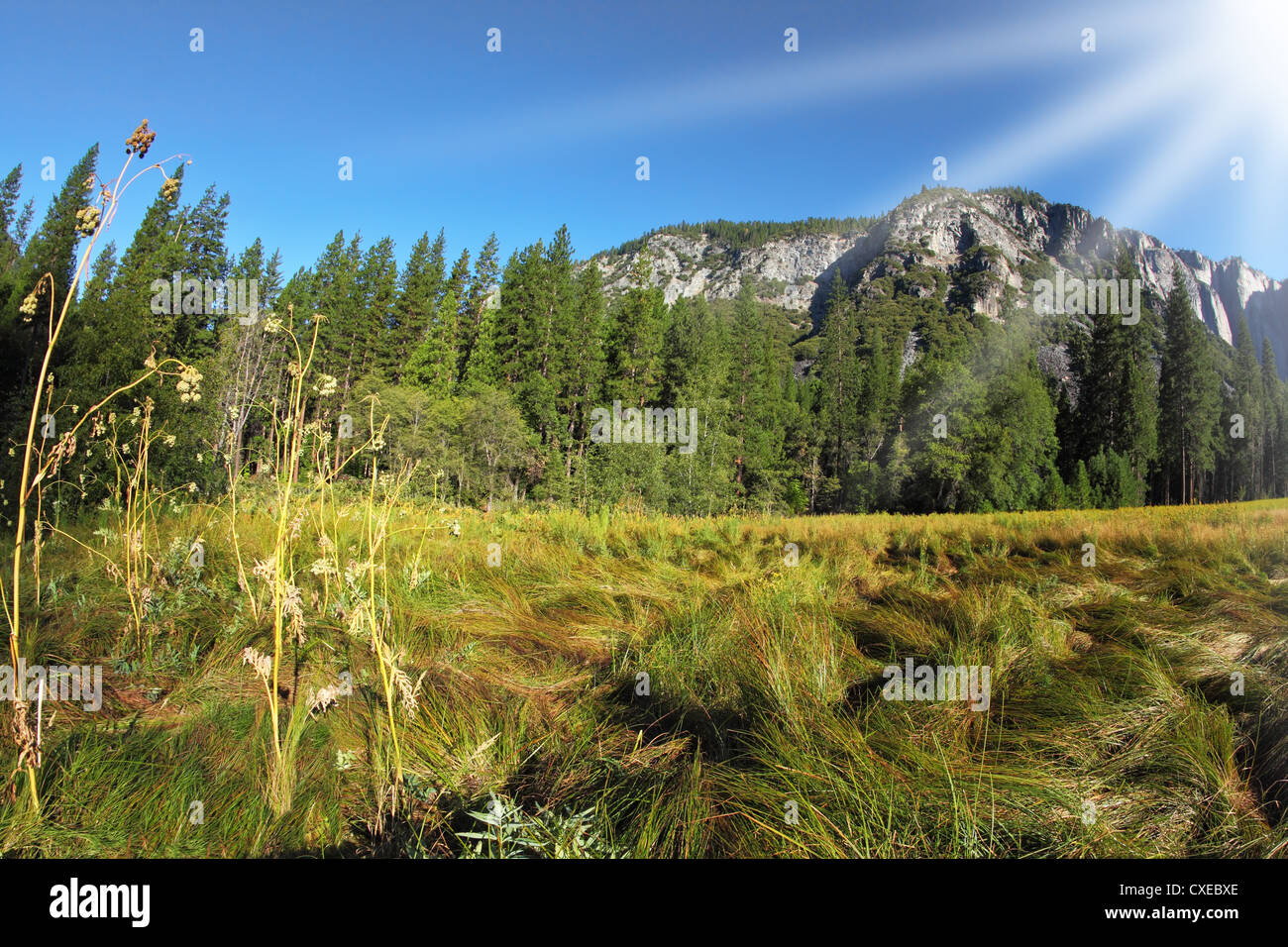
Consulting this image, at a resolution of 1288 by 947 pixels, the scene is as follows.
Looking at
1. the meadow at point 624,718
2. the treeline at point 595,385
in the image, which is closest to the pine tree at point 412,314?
the treeline at point 595,385

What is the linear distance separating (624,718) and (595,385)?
1271 inches

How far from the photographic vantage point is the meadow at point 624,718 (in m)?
1.53

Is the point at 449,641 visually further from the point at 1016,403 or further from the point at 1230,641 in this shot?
the point at 1016,403

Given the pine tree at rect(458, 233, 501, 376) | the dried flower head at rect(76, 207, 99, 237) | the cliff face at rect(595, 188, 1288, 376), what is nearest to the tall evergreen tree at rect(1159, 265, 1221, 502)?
the dried flower head at rect(76, 207, 99, 237)

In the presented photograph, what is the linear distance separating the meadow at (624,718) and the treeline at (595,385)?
3.50 metres

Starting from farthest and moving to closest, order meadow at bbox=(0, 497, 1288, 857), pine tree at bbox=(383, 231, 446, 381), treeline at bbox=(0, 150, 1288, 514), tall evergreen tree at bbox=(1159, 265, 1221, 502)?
1. pine tree at bbox=(383, 231, 446, 381)
2. treeline at bbox=(0, 150, 1288, 514)
3. tall evergreen tree at bbox=(1159, 265, 1221, 502)
4. meadow at bbox=(0, 497, 1288, 857)

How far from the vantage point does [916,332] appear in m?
97.9

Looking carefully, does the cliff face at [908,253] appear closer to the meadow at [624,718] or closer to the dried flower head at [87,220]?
the meadow at [624,718]

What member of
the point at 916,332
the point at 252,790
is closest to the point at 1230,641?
the point at 252,790

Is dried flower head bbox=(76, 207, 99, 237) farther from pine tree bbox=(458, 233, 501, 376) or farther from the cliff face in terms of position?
the cliff face

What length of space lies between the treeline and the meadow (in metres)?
3.50

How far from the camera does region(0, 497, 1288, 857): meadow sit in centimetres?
153

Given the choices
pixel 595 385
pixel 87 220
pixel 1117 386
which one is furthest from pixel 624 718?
pixel 1117 386
